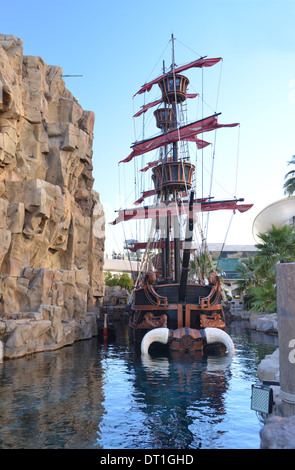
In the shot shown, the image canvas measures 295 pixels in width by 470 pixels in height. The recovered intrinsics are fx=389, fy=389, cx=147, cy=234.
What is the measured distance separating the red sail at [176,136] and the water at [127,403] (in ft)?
59.5

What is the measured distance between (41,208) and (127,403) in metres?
14.0

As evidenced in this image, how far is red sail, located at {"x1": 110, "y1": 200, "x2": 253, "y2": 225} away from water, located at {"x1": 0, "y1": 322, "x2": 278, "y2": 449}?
1511 cm

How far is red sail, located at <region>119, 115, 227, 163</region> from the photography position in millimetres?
29562

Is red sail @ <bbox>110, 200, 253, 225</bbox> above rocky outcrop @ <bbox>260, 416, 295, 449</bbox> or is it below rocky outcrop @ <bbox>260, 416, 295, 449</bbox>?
above

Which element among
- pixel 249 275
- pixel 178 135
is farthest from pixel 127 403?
pixel 249 275

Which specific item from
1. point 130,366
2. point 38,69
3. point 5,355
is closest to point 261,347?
point 130,366

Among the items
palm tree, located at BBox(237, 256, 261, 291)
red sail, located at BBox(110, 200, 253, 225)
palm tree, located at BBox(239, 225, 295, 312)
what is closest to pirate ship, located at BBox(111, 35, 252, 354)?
red sail, located at BBox(110, 200, 253, 225)

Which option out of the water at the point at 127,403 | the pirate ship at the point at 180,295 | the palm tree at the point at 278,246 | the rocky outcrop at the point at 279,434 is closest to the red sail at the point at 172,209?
the pirate ship at the point at 180,295

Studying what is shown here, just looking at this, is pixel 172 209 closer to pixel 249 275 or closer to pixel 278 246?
pixel 278 246

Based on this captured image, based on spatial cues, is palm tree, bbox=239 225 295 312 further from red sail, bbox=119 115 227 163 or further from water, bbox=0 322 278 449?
water, bbox=0 322 278 449

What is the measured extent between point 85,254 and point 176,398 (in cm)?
2110

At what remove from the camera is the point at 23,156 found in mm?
23984
